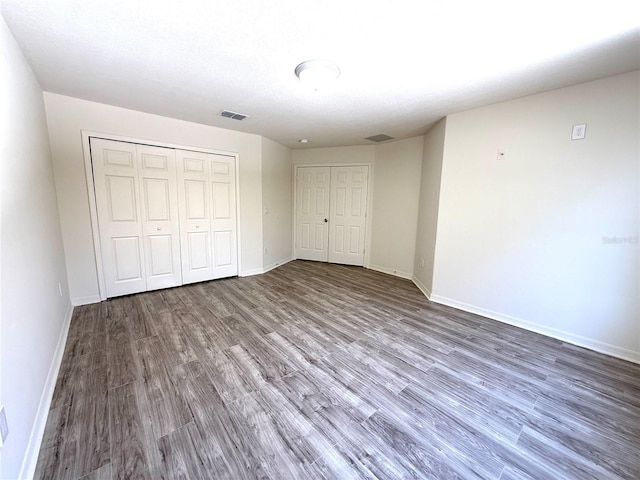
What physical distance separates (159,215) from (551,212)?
4.64 metres

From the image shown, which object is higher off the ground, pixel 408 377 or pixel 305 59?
pixel 305 59

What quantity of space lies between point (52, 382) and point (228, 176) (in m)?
3.10

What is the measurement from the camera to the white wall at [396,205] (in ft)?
14.5

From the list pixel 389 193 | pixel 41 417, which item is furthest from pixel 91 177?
pixel 389 193

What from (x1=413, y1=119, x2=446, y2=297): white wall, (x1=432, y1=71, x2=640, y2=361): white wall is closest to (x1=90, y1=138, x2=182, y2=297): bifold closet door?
(x1=413, y1=119, x2=446, y2=297): white wall

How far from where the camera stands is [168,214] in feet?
12.0

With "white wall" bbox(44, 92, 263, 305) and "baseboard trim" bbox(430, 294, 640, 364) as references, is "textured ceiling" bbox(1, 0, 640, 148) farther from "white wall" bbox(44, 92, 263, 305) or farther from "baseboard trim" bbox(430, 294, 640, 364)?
"baseboard trim" bbox(430, 294, 640, 364)

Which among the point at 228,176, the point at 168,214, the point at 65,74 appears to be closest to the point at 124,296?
the point at 168,214

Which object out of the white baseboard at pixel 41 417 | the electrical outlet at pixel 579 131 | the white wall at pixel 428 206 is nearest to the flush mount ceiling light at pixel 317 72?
the white wall at pixel 428 206

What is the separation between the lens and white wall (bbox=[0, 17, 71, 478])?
1.22 meters

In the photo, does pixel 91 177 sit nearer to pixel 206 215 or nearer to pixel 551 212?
pixel 206 215

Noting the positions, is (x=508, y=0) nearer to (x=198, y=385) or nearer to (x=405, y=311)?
(x=405, y=311)

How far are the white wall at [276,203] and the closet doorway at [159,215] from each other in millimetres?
615

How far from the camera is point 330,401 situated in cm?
176
